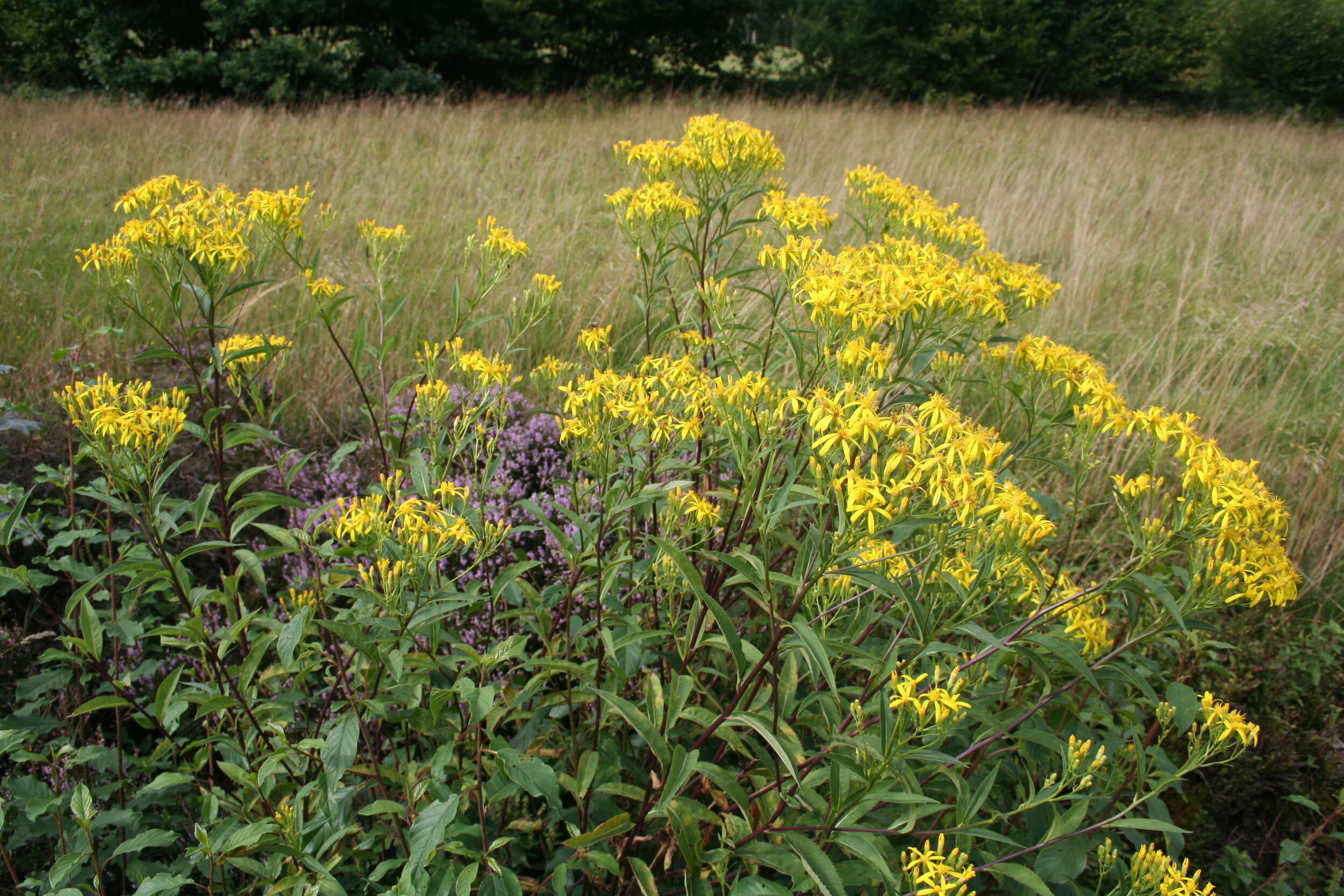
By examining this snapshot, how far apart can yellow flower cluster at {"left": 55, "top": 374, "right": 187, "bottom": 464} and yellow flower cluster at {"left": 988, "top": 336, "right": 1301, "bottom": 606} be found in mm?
2025

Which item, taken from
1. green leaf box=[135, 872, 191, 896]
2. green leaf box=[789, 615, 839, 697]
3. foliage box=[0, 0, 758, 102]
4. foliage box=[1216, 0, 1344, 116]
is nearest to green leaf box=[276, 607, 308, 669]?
green leaf box=[135, 872, 191, 896]

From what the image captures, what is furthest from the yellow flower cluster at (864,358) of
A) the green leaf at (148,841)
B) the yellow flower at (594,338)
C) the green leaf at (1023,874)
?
the green leaf at (148,841)

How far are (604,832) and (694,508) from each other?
2.28ft

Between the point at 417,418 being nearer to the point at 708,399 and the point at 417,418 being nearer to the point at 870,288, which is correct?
the point at 708,399

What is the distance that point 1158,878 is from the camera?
1.51m

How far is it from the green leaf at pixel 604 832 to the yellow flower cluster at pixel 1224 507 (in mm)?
1229

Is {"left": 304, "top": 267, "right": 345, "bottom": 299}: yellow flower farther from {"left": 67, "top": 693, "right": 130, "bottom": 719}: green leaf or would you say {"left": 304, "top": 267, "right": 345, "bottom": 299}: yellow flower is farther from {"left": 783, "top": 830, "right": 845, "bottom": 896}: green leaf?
{"left": 783, "top": 830, "right": 845, "bottom": 896}: green leaf

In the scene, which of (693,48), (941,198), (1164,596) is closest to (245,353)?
(1164,596)

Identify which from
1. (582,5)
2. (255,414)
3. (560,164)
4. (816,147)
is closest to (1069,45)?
(582,5)

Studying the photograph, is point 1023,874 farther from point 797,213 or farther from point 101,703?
point 101,703

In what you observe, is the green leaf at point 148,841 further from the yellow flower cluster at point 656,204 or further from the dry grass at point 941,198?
the dry grass at point 941,198

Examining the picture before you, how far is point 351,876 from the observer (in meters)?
2.06

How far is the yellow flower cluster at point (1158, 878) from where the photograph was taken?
150 centimetres

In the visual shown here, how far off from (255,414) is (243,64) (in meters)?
11.8
